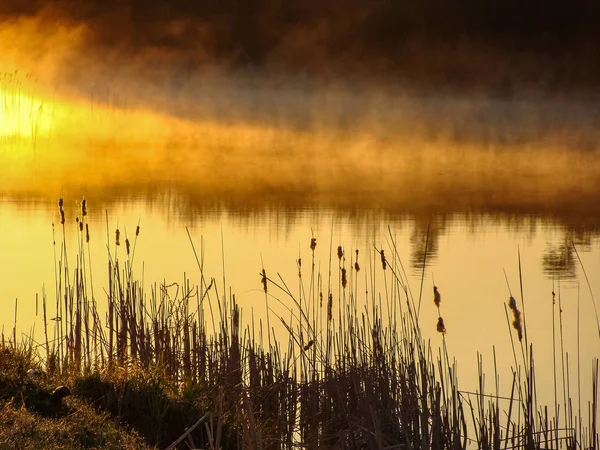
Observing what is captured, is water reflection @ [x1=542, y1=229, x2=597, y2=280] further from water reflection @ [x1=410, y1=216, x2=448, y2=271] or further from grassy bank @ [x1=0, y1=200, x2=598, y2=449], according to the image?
grassy bank @ [x1=0, y1=200, x2=598, y2=449]

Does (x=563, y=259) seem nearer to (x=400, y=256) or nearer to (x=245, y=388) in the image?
(x=400, y=256)

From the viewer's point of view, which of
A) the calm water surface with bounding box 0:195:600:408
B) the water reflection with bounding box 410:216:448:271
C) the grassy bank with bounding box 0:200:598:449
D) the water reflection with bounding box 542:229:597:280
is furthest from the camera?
the water reflection with bounding box 410:216:448:271

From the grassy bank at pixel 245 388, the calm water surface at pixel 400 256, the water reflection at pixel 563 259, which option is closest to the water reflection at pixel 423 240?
the calm water surface at pixel 400 256

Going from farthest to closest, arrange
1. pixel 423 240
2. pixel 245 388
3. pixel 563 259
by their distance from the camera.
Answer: pixel 423 240, pixel 563 259, pixel 245 388

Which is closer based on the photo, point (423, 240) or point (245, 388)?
point (245, 388)

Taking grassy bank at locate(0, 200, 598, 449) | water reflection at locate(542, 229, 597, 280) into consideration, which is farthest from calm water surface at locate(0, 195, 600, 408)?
grassy bank at locate(0, 200, 598, 449)

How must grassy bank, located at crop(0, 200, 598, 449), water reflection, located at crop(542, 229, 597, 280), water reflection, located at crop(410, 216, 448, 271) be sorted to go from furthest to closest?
water reflection, located at crop(410, 216, 448, 271), water reflection, located at crop(542, 229, 597, 280), grassy bank, located at crop(0, 200, 598, 449)

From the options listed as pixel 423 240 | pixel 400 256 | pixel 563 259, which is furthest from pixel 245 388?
pixel 423 240

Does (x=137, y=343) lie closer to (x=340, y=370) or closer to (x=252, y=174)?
(x=340, y=370)

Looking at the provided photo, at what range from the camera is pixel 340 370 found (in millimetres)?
5762

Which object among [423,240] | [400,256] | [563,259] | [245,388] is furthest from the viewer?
[423,240]

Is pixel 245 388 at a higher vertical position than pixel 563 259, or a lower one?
higher

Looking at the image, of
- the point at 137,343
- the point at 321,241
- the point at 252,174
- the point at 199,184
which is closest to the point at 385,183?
the point at 252,174

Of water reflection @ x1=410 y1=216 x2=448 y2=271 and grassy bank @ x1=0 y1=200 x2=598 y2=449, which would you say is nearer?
grassy bank @ x1=0 y1=200 x2=598 y2=449
